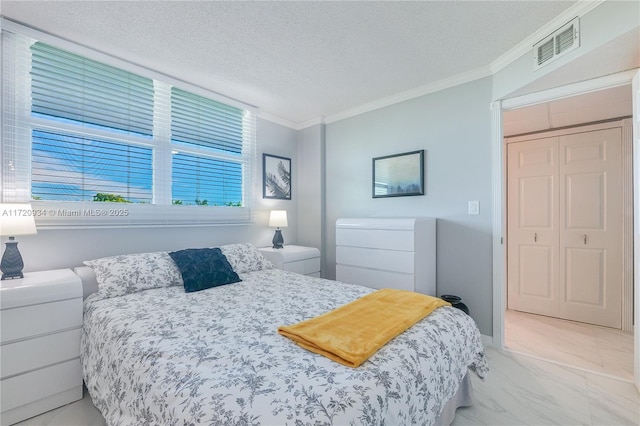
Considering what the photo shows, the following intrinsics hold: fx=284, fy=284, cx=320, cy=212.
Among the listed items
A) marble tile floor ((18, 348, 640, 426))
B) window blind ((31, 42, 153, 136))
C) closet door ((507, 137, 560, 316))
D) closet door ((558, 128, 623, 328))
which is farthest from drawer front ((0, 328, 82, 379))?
closet door ((558, 128, 623, 328))

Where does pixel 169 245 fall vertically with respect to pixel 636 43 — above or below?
below

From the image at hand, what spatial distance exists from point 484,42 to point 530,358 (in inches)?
101

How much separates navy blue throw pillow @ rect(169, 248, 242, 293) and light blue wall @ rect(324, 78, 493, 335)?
1.78 m

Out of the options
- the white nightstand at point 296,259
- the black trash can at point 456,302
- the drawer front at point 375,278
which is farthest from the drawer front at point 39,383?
the black trash can at point 456,302

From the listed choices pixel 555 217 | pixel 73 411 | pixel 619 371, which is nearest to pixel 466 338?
pixel 619 371

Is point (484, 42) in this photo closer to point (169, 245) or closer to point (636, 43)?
point (636, 43)

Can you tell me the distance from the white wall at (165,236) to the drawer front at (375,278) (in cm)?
114

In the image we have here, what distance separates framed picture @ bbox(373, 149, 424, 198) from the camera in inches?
118

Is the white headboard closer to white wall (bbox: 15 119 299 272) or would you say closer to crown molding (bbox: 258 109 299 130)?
white wall (bbox: 15 119 299 272)

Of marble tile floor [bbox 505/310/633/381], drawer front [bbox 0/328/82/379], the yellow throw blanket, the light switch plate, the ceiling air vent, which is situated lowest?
marble tile floor [bbox 505/310/633/381]

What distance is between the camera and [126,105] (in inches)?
100

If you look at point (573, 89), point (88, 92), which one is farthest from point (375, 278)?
point (88, 92)

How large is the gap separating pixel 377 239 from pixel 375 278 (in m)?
0.39

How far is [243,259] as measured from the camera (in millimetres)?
2773
